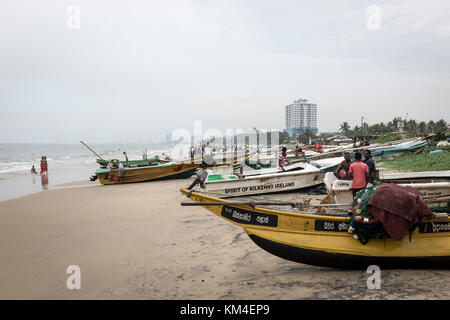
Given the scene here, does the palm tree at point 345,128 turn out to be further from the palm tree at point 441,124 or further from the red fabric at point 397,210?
the red fabric at point 397,210

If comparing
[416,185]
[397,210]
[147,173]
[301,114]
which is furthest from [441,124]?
[301,114]

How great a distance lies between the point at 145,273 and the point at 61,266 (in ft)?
6.06

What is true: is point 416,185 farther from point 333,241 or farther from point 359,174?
point 333,241

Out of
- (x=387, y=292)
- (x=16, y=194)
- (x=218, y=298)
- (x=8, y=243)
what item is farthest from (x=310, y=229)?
(x=16, y=194)

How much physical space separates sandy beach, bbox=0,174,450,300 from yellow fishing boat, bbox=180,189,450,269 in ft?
0.73

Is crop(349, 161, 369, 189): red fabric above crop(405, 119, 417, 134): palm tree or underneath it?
underneath

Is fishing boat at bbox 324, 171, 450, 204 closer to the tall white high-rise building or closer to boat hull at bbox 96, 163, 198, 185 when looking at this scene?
boat hull at bbox 96, 163, 198, 185

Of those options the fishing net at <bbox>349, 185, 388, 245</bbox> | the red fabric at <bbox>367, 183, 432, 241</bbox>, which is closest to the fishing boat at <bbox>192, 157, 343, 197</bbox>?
the fishing net at <bbox>349, 185, 388, 245</bbox>

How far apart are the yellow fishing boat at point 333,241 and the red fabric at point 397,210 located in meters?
0.31

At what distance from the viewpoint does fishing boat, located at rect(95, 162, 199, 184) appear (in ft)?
56.0

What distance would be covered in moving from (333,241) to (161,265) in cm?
317

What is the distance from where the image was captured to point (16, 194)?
15.2 m

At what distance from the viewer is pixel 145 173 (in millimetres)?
17609
